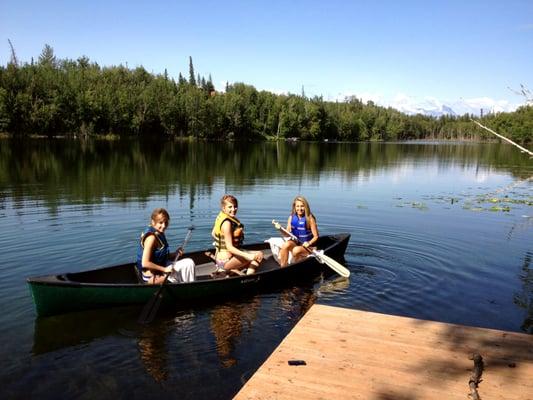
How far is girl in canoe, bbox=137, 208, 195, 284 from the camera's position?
7563 millimetres

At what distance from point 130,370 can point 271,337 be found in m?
2.15

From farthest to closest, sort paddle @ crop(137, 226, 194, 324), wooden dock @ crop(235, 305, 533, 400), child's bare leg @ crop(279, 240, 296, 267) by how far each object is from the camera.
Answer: child's bare leg @ crop(279, 240, 296, 267) < paddle @ crop(137, 226, 194, 324) < wooden dock @ crop(235, 305, 533, 400)

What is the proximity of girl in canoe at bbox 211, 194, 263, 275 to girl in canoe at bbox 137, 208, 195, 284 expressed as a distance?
912 millimetres

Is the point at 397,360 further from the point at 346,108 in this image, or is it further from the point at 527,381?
the point at 346,108

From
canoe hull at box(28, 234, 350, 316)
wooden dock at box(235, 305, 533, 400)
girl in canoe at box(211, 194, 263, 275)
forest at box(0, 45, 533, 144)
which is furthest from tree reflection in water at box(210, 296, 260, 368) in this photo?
forest at box(0, 45, 533, 144)

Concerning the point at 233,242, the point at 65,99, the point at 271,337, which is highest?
the point at 65,99

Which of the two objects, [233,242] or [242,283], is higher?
[233,242]

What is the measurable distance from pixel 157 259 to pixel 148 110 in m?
78.8

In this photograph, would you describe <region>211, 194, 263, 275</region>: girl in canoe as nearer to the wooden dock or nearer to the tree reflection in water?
the tree reflection in water

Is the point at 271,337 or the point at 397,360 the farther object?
the point at 271,337

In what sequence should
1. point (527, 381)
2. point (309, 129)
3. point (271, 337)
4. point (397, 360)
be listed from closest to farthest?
point (527, 381) → point (397, 360) → point (271, 337) → point (309, 129)

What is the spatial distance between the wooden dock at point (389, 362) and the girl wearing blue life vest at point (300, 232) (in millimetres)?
3641

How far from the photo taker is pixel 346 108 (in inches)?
6068

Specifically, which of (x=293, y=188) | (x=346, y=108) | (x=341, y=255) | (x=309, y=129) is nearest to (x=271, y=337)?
(x=341, y=255)
